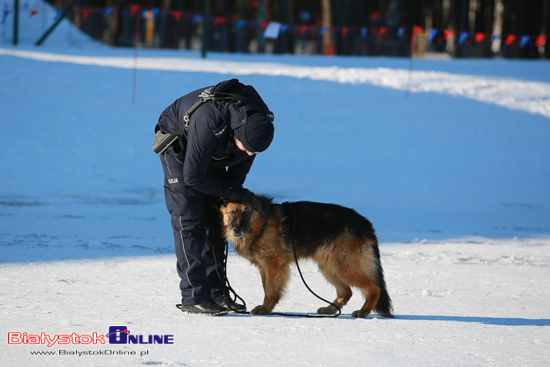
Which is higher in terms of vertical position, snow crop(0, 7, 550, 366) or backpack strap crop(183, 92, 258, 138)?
backpack strap crop(183, 92, 258, 138)

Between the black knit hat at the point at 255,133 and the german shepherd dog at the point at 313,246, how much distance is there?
25.0 inches

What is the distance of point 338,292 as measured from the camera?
511 centimetres

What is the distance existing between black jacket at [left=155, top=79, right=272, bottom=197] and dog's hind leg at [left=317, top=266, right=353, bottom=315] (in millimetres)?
1170

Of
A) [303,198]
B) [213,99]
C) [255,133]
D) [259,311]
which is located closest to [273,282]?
[259,311]

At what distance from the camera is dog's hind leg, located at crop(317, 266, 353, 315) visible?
4.91 metres

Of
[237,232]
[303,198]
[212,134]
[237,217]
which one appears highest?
[212,134]

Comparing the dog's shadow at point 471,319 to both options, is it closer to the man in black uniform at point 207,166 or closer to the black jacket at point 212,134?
the man in black uniform at point 207,166

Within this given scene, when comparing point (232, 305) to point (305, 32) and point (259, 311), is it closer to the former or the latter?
point (259, 311)

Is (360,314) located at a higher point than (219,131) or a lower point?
lower

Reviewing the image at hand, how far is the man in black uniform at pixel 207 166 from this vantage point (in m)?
4.17

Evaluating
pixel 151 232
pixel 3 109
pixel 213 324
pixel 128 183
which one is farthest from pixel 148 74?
pixel 213 324

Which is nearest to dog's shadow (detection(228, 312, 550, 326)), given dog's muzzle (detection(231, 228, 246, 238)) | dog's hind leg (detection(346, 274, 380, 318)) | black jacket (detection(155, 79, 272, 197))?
dog's hind leg (detection(346, 274, 380, 318))

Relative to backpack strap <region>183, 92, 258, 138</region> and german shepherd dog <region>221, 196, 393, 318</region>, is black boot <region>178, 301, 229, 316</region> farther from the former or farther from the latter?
backpack strap <region>183, 92, 258, 138</region>

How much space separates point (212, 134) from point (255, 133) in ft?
1.02
